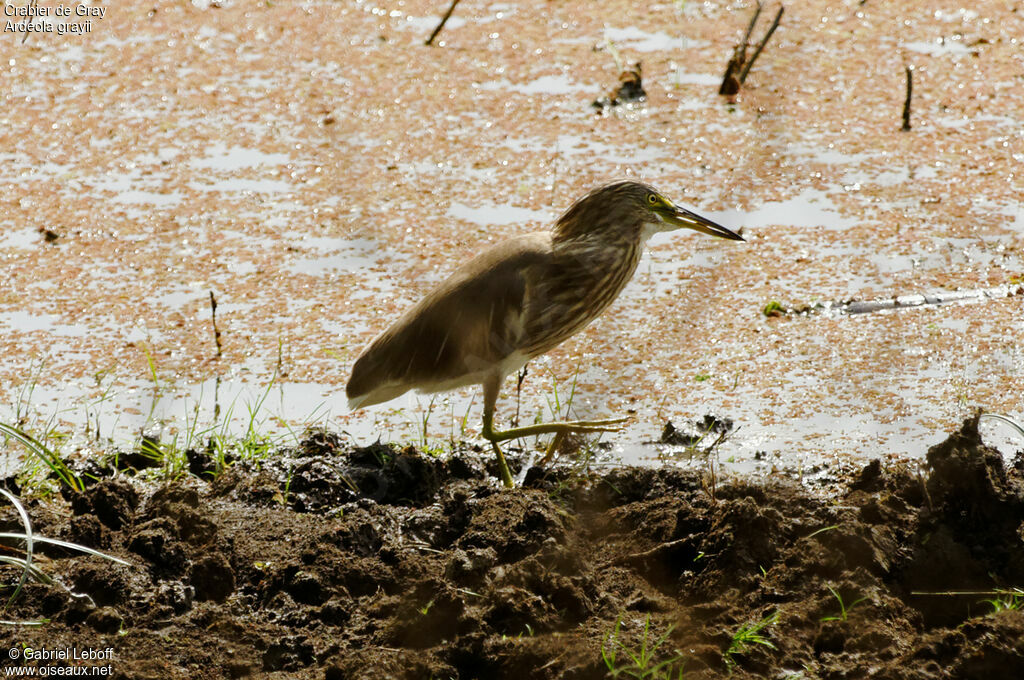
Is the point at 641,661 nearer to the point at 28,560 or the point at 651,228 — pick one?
the point at 28,560

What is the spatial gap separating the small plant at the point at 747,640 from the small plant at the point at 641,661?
124mm

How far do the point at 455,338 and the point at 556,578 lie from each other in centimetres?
105

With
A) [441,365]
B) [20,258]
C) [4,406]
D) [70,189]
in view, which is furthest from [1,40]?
[441,365]

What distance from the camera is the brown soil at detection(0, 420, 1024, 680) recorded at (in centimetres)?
278

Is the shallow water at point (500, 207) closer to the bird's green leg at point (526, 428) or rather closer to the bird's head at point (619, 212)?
the bird's green leg at point (526, 428)

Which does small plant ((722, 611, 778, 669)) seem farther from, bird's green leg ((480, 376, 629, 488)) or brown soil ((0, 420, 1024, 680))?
bird's green leg ((480, 376, 629, 488))

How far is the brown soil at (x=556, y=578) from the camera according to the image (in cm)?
278

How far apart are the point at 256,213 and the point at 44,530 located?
7.28 feet

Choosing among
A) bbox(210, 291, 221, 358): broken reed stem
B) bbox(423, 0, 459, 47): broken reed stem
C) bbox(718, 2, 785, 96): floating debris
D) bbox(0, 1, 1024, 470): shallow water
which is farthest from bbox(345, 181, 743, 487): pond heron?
bbox(423, 0, 459, 47): broken reed stem

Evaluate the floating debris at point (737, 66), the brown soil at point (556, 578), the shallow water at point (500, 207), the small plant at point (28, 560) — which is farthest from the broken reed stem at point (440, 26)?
the small plant at point (28, 560)

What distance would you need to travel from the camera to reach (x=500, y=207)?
5.27 metres

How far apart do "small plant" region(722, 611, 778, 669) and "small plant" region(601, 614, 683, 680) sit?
12 centimetres

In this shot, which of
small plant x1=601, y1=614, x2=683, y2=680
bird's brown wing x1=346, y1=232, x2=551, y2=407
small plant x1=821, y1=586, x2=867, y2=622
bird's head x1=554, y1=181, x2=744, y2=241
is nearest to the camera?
small plant x1=601, y1=614, x2=683, y2=680

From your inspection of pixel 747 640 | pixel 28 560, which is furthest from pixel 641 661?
pixel 28 560
